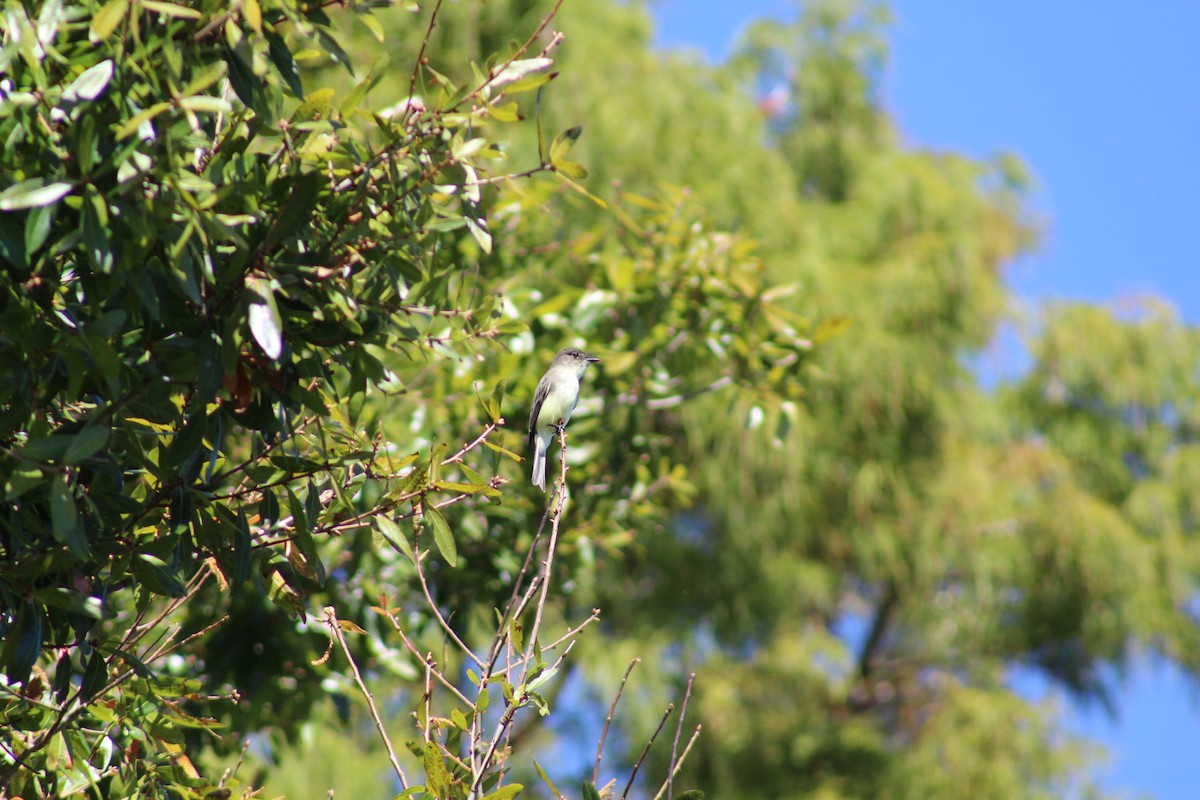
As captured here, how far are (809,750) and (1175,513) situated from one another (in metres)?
3.65

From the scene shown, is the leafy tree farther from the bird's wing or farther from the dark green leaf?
the bird's wing

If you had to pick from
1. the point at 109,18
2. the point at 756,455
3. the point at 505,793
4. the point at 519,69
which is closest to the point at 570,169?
the point at 519,69

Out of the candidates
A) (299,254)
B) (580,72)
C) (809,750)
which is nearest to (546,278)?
(299,254)

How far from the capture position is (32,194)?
202 cm

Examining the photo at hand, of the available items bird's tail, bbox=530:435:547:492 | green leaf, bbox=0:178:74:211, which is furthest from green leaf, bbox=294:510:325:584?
bird's tail, bbox=530:435:547:492

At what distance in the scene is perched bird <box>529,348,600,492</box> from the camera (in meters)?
4.58

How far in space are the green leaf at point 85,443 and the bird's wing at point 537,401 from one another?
2607mm

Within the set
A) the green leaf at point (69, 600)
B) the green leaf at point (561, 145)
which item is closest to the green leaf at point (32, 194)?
the green leaf at point (69, 600)

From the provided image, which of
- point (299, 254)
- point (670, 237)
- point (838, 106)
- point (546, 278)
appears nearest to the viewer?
point (299, 254)

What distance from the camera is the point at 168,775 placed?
111 inches

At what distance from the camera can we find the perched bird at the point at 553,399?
4.58 metres

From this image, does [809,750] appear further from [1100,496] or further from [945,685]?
[1100,496]

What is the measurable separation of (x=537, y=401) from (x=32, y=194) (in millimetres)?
2712

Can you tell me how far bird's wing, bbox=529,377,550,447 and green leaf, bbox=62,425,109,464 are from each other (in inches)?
103
